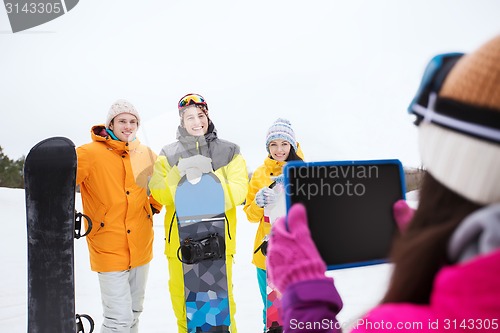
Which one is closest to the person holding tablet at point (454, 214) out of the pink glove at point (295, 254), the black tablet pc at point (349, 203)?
the pink glove at point (295, 254)

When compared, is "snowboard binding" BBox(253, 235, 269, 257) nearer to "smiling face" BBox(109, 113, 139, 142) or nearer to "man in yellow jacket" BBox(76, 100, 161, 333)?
"man in yellow jacket" BBox(76, 100, 161, 333)

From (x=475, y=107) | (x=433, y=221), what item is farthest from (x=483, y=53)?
(x=433, y=221)

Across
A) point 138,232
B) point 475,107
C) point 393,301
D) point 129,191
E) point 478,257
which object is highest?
point 475,107

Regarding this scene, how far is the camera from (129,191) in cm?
298

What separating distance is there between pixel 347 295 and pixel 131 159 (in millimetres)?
2795

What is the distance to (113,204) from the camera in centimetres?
291

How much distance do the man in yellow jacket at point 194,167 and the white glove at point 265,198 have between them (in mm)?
172

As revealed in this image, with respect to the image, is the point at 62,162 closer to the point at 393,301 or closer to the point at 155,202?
the point at 155,202

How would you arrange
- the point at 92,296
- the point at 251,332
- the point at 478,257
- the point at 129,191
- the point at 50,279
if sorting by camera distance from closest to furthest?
the point at 478,257, the point at 50,279, the point at 129,191, the point at 251,332, the point at 92,296

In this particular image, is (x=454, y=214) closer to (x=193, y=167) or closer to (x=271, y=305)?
(x=193, y=167)

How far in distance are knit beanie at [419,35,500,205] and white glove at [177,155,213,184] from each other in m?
2.53

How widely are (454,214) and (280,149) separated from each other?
2644 mm

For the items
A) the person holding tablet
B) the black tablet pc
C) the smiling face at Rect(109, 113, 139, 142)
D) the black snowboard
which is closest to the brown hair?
the person holding tablet

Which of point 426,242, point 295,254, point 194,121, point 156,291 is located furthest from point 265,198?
point 156,291
